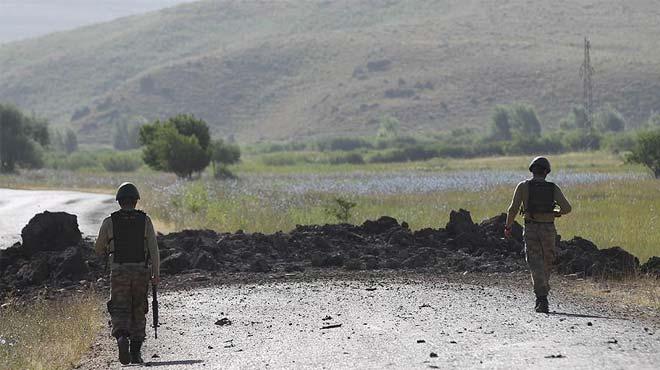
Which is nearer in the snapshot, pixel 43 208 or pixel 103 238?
pixel 103 238

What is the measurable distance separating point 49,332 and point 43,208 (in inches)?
1117

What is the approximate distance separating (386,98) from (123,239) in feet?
554

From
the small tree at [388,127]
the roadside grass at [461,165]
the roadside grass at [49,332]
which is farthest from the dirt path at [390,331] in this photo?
the small tree at [388,127]

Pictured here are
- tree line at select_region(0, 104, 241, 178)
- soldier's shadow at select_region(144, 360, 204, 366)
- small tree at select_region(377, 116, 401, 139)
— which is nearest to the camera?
soldier's shadow at select_region(144, 360, 204, 366)

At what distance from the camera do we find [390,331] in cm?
1317

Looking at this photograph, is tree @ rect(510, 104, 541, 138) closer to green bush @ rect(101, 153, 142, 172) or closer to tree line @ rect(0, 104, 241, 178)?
tree line @ rect(0, 104, 241, 178)

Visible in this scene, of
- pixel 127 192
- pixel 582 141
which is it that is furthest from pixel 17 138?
pixel 127 192

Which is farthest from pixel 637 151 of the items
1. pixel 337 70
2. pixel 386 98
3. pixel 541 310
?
pixel 337 70

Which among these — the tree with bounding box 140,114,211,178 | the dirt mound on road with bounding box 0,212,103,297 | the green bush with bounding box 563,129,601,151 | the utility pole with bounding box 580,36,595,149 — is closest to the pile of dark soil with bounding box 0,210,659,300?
the dirt mound on road with bounding box 0,212,103,297

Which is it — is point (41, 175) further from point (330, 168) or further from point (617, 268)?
point (617, 268)

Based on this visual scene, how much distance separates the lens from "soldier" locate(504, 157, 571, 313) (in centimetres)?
1458

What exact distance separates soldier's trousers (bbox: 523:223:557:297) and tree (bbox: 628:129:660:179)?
43.6 m

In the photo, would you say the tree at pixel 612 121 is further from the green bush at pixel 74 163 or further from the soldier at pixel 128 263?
the soldier at pixel 128 263

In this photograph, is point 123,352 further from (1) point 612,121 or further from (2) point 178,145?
(1) point 612,121
